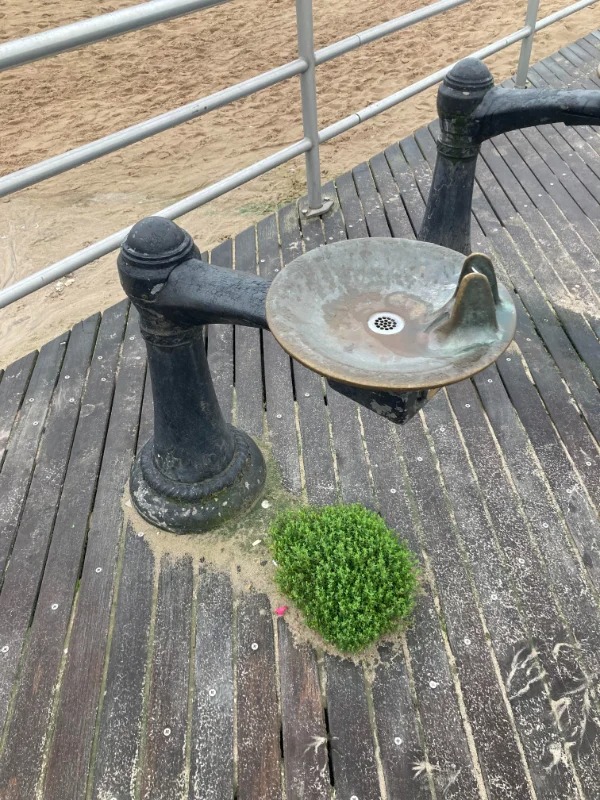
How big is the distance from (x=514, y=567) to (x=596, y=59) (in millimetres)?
5437

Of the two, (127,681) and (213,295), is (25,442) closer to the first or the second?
(127,681)

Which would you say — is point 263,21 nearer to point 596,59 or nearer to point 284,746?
point 596,59

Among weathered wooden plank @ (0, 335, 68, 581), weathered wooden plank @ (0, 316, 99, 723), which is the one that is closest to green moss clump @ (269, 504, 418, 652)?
weathered wooden plank @ (0, 316, 99, 723)

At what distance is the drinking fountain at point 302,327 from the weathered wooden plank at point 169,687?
0.64 ft

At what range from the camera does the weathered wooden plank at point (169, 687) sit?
4.95 feet

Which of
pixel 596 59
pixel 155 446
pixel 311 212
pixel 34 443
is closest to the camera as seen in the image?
pixel 155 446

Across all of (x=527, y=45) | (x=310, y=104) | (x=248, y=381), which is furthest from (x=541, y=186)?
(x=248, y=381)

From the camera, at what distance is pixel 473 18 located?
32.2 ft

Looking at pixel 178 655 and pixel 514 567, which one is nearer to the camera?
pixel 178 655

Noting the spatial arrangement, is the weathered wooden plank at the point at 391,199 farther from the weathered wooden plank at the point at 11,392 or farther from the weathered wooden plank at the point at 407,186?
the weathered wooden plank at the point at 11,392

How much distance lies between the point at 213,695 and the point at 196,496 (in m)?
0.62

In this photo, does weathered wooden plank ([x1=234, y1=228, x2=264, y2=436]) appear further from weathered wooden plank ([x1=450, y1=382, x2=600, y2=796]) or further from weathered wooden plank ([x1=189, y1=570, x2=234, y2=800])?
weathered wooden plank ([x1=450, y1=382, x2=600, y2=796])

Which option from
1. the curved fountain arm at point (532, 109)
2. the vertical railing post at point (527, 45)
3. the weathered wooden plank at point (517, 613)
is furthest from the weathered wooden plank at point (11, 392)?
the vertical railing post at point (527, 45)

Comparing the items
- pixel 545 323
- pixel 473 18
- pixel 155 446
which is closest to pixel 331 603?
pixel 155 446
